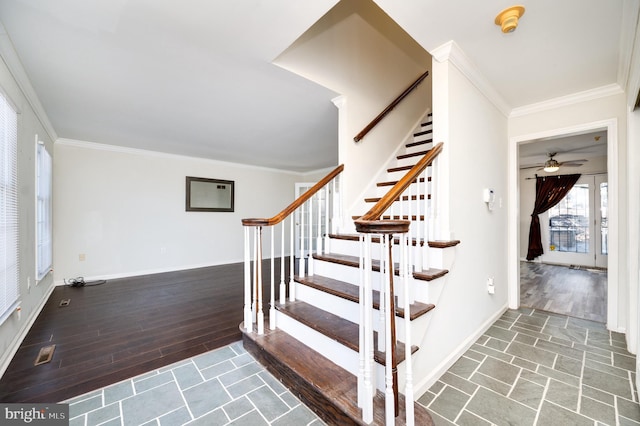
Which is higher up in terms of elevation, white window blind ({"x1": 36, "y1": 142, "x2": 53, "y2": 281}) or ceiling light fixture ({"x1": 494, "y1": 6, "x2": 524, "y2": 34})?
ceiling light fixture ({"x1": 494, "y1": 6, "x2": 524, "y2": 34})

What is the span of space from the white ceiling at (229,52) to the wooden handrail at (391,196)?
88 cm

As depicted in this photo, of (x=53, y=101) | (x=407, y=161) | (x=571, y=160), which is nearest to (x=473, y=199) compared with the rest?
(x=407, y=161)

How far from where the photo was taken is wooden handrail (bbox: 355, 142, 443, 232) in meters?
1.23

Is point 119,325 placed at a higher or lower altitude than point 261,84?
lower

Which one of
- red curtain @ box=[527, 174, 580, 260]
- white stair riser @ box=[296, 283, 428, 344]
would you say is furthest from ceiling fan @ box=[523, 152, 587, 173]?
white stair riser @ box=[296, 283, 428, 344]

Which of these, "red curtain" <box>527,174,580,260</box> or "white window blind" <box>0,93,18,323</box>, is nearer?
"white window blind" <box>0,93,18,323</box>

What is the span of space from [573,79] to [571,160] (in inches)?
172

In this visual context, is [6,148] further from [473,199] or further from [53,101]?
[473,199]

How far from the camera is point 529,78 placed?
2455mm

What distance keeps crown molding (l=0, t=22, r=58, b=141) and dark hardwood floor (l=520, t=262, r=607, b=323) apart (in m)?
5.46

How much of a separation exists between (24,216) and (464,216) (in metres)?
3.99

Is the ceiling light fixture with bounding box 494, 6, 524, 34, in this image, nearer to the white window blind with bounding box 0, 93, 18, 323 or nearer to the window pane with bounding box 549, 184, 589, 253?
the white window blind with bounding box 0, 93, 18, 323

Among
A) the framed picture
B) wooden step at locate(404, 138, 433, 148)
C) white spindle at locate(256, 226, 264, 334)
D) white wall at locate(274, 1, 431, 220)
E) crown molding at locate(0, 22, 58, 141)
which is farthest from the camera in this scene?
the framed picture

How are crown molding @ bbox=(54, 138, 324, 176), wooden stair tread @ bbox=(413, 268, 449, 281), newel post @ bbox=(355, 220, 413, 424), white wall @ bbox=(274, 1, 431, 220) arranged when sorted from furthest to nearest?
crown molding @ bbox=(54, 138, 324, 176) < white wall @ bbox=(274, 1, 431, 220) < wooden stair tread @ bbox=(413, 268, 449, 281) < newel post @ bbox=(355, 220, 413, 424)
